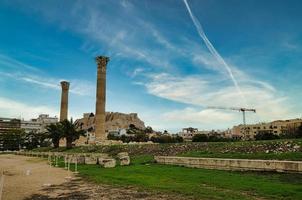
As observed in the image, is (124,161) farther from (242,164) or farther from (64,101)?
(64,101)

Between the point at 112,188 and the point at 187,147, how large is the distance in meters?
16.4

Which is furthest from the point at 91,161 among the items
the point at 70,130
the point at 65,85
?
the point at 65,85

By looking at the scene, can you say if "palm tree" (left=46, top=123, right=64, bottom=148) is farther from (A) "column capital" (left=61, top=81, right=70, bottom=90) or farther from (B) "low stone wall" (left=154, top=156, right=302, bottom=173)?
(B) "low stone wall" (left=154, top=156, right=302, bottom=173)

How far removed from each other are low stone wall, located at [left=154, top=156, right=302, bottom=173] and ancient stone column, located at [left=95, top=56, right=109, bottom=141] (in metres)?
37.3

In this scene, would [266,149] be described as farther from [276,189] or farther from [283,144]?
[276,189]

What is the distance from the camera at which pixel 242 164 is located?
16.0m

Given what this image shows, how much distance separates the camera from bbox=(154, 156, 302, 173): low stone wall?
14109mm

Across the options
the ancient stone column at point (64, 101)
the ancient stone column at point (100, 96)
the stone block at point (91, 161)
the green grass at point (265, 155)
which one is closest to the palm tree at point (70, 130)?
the ancient stone column at point (100, 96)

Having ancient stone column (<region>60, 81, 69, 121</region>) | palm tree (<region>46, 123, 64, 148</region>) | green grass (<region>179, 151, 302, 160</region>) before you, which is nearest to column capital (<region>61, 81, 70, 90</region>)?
ancient stone column (<region>60, 81, 69, 121</region>)

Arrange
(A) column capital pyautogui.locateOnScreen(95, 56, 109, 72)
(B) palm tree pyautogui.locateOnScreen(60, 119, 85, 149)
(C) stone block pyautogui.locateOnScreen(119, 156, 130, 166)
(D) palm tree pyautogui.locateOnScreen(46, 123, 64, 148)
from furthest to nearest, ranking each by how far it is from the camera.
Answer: (A) column capital pyautogui.locateOnScreen(95, 56, 109, 72) → (D) palm tree pyautogui.locateOnScreen(46, 123, 64, 148) → (B) palm tree pyautogui.locateOnScreen(60, 119, 85, 149) → (C) stone block pyautogui.locateOnScreen(119, 156, 130, 166)

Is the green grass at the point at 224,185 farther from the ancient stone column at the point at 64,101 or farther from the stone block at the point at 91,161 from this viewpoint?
the ancient stone column at the point at 64,101

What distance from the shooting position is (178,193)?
10.7 metres

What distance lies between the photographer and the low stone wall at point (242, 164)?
46.3ft

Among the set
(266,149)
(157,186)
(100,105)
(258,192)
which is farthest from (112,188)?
(100,105)
